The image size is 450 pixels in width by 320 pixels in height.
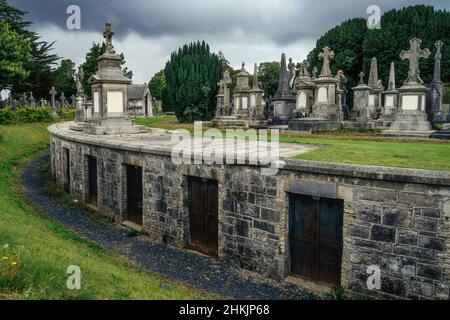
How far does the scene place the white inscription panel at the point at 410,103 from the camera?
17.1m

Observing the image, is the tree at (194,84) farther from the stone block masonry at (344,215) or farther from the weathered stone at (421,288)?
the weathered stone at (421,288)

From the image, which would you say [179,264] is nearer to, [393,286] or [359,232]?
[359,232]

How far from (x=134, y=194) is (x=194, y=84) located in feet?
70.1

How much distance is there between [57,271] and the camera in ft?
17.9

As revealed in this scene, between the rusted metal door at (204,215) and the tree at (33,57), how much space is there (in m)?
35.1

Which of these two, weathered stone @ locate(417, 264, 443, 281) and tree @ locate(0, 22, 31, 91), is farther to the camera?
tree @ locate(0, 22, 31, 91)

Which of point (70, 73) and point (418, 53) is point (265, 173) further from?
point (70, 73)

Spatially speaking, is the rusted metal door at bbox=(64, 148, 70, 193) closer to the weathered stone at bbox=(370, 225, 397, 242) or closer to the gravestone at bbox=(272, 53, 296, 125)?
the gravestone at bbox=(272, 53, 296, 125)

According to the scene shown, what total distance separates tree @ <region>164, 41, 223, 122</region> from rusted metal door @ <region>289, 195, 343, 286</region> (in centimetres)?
2463

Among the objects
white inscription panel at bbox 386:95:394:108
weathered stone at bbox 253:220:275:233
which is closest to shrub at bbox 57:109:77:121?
white inscription panel at bbox 386:95:394:108

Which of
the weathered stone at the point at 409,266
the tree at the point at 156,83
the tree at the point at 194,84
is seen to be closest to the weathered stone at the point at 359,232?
the weathered stone at the point at 409,266

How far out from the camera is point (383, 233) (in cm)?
702

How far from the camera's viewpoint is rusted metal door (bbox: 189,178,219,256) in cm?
962
